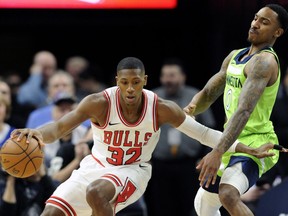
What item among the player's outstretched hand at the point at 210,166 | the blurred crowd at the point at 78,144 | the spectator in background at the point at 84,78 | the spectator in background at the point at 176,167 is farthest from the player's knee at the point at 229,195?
the spectator in background at the point at 84,78

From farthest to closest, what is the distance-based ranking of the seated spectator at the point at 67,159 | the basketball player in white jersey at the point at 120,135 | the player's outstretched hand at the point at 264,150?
the seated spectator at the point at 67,159
the basketball player in white jersey at the point at 120,135
the player's outstretched hand at the point at 264,150

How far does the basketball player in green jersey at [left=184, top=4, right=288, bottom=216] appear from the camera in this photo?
847 centimetres

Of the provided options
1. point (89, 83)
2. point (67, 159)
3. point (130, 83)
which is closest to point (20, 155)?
point (130, 83)

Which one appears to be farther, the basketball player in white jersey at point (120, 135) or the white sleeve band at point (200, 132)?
the white sleeve band at point (200, 132)

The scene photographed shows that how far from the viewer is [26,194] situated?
10227mm

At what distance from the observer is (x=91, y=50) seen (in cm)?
1507

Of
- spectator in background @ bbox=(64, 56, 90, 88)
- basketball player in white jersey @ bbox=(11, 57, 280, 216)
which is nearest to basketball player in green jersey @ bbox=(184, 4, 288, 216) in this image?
basketball player in white jersey @ bbox=(11, 57, 280, 216)

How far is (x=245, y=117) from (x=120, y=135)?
112 cm

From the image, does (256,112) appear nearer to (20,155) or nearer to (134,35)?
(20,155)

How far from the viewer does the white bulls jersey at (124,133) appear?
886 centimetres

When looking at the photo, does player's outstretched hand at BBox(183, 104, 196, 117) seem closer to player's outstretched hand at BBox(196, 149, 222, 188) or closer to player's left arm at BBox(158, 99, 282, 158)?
player's left arm at BBox(158, 99, 282, 158)

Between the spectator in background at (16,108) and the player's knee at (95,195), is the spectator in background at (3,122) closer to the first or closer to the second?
the spectator in background at (16,108)

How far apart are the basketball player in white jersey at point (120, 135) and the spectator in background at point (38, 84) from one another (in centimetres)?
405

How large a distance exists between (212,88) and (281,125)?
2.49 m
